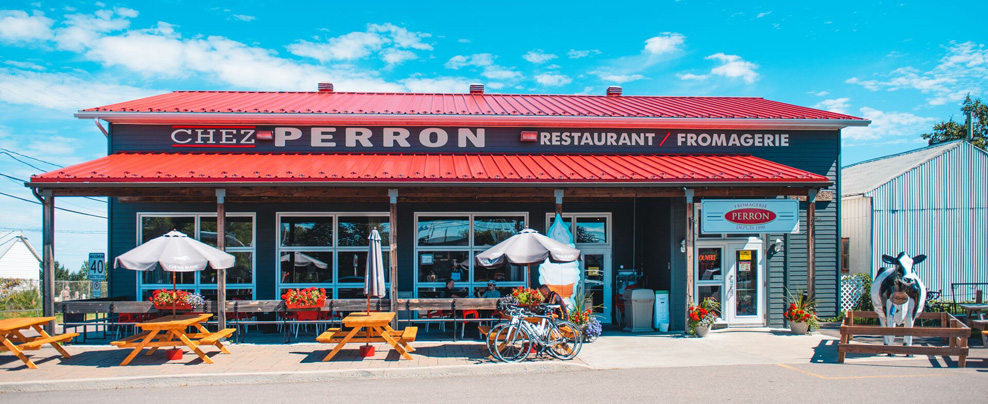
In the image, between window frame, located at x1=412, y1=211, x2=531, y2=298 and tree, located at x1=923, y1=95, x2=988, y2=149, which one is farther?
tree, located at x1=923, y1=95, x2=988, y2=149

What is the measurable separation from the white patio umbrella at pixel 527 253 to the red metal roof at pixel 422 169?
143 centimetres

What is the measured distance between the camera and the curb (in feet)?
26.6

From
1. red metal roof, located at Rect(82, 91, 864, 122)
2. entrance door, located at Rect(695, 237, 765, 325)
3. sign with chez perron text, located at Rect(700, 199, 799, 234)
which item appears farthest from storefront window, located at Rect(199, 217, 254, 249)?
entrance door, located at Rect(695, 237, 765, 325)

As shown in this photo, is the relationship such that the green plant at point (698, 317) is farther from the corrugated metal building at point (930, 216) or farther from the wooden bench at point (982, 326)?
the corrugated metal building at point (930, 216)

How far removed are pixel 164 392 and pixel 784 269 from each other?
1234 cm

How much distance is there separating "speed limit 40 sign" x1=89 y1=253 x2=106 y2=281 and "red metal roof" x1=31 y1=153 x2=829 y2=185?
6.70ft

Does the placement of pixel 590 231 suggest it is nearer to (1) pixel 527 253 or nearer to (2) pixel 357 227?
(1) pixel 527 253

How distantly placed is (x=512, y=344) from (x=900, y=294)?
6358 mm

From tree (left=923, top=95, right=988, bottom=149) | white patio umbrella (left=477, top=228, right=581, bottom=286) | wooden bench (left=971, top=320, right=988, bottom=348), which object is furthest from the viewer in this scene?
tree (left=923, top=95, right=988, bottom=149)

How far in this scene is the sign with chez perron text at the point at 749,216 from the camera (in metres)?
12.2

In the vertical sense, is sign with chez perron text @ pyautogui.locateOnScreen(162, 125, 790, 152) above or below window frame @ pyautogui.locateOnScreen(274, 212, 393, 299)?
above

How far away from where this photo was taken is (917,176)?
61.2 ft

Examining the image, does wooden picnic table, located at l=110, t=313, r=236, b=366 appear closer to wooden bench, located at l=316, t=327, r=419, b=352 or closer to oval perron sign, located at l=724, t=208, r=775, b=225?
wooden bench, located at l=316, t=327, r=419, b=352

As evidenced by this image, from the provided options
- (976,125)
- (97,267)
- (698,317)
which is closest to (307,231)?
(97,267)
